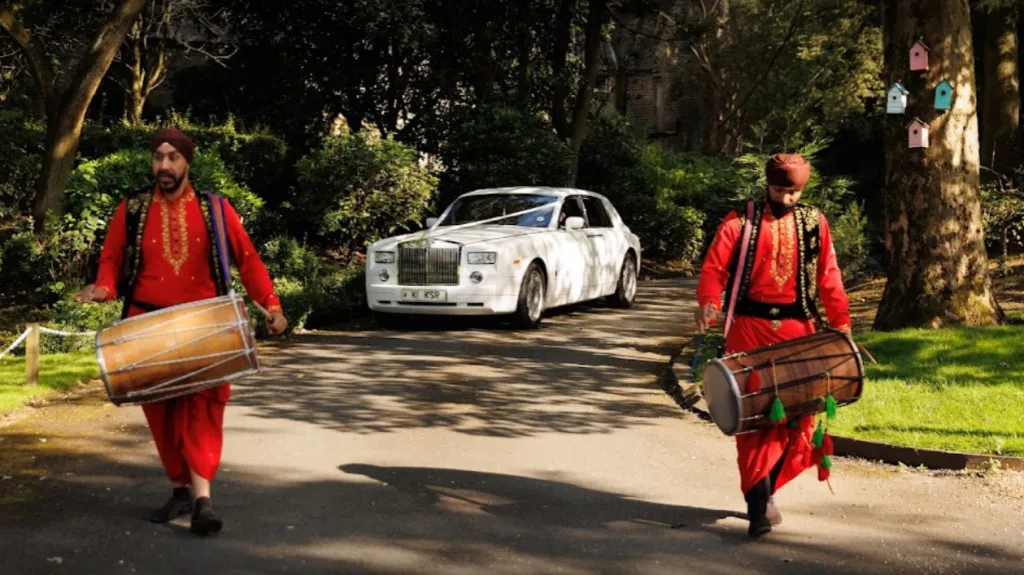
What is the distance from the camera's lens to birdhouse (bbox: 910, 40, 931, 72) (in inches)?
497

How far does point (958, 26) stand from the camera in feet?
41.9

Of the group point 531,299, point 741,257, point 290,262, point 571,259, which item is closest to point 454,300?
point 531,299

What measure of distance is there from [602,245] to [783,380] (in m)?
11.8

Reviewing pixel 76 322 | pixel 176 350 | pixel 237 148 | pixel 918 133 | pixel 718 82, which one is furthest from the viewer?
pixel 718 82

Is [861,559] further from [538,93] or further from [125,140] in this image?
[538,93]

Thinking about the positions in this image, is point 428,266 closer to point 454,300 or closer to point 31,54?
point 454,300

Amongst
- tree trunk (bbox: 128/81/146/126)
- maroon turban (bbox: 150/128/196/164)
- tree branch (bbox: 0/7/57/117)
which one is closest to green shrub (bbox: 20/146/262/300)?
tree branch (bbox: 0/7/57/117)

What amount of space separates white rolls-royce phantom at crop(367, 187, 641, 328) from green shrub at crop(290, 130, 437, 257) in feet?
8.34

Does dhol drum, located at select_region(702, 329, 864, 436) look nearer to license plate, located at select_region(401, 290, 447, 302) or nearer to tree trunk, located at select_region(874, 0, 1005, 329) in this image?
tree trunk, located at select_region(874, 0, 1005, 329)

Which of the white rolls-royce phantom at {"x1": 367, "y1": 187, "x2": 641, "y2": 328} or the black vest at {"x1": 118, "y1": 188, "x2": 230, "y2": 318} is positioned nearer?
the black vest at {"x1": 118, "y1": 188, "x2": 230, "y2": 318}

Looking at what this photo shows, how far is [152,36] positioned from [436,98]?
10.3 metres

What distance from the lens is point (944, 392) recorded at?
10.1 metres

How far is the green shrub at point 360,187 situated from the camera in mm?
19250

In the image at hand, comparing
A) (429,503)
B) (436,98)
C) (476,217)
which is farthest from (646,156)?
(429,503)
